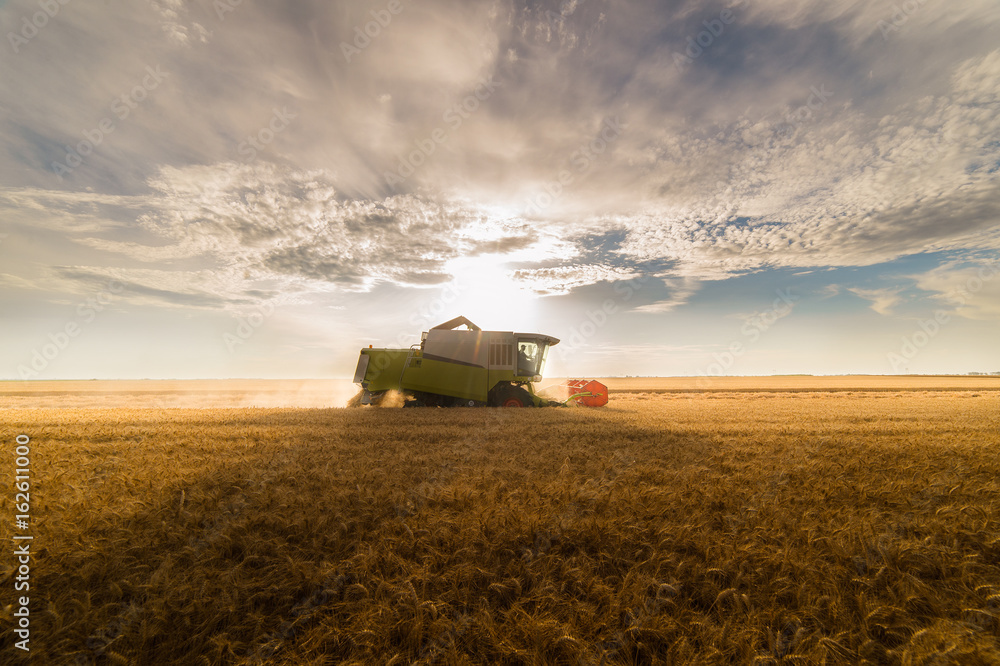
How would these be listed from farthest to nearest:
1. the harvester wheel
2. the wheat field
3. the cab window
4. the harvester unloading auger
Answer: the cab window
the harvester wheel
the harvester unloading auger
the wheat field

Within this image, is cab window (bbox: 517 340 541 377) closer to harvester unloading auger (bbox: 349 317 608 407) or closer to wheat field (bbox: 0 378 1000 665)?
harvester unloading auger (bbox: 349 317 608 407)

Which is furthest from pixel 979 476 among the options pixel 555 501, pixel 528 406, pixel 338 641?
pixel 528 406

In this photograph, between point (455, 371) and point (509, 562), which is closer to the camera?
point (509, 562)

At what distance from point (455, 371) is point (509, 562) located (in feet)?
50.2

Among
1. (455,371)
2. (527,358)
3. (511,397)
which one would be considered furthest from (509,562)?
(527,358)

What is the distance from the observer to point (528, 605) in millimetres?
3055

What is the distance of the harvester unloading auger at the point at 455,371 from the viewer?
61.1 ft

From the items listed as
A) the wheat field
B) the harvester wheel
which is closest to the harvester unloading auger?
the harvester wheel

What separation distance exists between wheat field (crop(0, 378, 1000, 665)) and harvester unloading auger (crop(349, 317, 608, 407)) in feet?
38.4

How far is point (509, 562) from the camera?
3.48 meters

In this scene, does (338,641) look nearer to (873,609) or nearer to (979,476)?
(873,609)

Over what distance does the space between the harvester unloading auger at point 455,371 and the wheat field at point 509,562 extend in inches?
461

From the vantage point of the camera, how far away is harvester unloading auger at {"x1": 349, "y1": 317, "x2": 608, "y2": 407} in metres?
18.6

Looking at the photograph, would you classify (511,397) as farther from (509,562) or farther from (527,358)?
(509,562)
